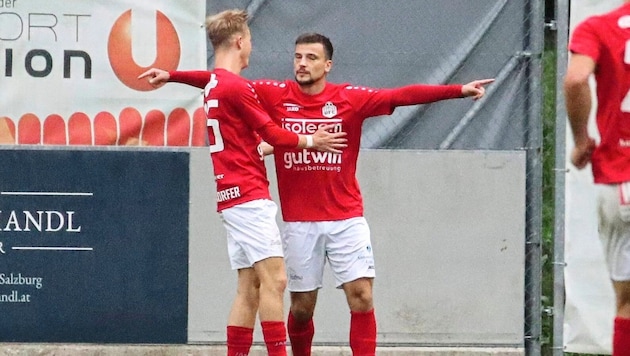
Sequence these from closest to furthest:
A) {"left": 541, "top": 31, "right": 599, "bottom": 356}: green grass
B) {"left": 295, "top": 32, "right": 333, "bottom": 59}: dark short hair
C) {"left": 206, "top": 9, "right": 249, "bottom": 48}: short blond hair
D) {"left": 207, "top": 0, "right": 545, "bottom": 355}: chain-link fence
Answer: {"left": 206, "top": 9, "right": 249, "bottom": 48}: short blond hair < {"left": 295, "top": 32, "right": 333, "bottom": 59}: dark short hair < {"left": 207, "top": 0, "right": 545, "bottom": 355}: chain-link fence < {"left": 541, "top": 31, "right": 599, "bottom": 356}: green grass

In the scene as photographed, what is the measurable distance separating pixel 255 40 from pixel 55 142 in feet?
4.55

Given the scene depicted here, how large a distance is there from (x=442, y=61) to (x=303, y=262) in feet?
5.85

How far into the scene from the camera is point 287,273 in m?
7.29

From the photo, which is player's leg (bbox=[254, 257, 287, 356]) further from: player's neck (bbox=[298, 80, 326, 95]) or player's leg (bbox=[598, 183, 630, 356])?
player's leg (bbox=[598, 183, 630, 356])

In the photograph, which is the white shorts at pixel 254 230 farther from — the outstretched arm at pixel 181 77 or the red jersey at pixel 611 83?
the red jersey at pixel 611 83

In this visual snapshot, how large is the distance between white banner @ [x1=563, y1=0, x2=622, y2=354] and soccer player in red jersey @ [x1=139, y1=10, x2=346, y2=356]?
6.19 feet

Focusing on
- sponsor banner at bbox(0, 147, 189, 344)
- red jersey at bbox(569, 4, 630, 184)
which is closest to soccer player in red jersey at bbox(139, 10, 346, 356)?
sponsor banner at bbox(0, 147, 189, 344)

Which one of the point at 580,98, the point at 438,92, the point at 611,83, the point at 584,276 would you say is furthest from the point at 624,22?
the point at 584,276

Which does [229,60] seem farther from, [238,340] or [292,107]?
[238,340]

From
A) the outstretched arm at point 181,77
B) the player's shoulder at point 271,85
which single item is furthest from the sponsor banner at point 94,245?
the player's shoulder at point 271,85

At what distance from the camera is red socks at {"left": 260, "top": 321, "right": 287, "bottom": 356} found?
6867 mm

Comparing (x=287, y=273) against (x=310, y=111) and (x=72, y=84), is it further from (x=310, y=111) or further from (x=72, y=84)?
(x=72, y=84)

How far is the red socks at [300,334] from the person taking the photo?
729 cm

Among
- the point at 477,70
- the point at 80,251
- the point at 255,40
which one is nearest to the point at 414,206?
the point at 477,70
